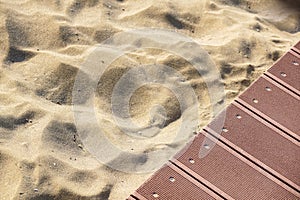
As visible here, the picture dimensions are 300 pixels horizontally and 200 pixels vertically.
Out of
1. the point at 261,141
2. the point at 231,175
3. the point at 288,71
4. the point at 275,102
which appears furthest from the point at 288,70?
the point at 231,175

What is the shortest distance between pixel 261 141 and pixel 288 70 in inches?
30.4

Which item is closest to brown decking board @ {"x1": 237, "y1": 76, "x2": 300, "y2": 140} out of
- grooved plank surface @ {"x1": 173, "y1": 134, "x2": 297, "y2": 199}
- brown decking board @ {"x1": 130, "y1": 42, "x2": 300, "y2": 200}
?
brown decking board @ {"x1": 130, "y1": 42, "x2": 300, "y2": 200}

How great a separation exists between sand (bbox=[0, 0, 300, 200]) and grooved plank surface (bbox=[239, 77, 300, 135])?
0.10m

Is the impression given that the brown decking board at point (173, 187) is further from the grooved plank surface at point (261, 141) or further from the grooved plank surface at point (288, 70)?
the grooved plank surface at point (288, 70)

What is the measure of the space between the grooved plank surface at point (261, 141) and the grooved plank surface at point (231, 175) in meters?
0.11

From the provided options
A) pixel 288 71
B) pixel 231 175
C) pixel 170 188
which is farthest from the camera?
A: pixel 288 71

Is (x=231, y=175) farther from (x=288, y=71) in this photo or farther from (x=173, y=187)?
(x=288, y=71)

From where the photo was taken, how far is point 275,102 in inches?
177

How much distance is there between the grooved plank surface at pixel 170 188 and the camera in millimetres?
3814

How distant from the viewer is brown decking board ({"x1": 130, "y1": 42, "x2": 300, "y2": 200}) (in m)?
3.88

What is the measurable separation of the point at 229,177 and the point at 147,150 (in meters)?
0.53

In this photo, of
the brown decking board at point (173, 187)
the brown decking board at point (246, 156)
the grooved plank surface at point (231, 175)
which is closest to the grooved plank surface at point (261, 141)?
the brown decking board at point (246, 156)

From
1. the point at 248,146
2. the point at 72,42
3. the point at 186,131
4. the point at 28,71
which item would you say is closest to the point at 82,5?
the point at 72,42

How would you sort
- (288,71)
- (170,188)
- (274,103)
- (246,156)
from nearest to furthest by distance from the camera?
(170,188)
(246,156)
(274,103)
(288,71)
